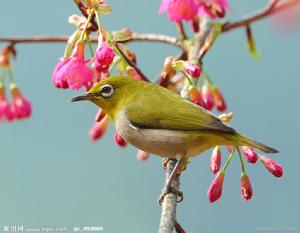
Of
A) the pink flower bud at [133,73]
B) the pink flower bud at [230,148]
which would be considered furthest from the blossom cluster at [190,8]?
the pink flower bud at [230,148]

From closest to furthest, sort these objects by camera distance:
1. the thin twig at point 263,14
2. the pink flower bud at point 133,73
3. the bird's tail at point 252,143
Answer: the bird's tail at point 252,143 < the pink flower bud at point 133,73 < the thin twig at point 263,14

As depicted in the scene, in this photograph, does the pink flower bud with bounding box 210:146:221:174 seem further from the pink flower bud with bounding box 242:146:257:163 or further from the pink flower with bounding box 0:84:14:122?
the pink flower with bounding box 0:84:14:122

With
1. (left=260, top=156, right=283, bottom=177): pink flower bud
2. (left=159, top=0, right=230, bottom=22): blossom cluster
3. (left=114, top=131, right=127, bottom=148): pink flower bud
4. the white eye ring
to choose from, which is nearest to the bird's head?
the white eye ring

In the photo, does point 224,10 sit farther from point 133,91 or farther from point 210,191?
point 210,191

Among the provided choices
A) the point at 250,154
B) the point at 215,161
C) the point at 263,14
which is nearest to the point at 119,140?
the point at 215,161

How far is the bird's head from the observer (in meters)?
3.41

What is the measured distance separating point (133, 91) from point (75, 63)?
1.37 ft

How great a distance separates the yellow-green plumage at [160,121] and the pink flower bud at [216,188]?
0.17m

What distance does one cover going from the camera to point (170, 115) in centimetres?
326

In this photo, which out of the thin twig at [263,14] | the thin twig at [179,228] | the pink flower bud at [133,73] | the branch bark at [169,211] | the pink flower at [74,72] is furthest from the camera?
the thin twig at [263,14]

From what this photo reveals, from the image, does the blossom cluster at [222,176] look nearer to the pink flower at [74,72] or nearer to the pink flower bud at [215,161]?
the pink flower bud at [215,161]

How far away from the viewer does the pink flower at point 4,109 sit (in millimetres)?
4109

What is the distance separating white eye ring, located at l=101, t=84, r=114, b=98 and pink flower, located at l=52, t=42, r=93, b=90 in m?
0.18

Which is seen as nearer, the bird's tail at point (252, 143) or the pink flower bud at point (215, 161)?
the bird's tail at point (252, 143)
